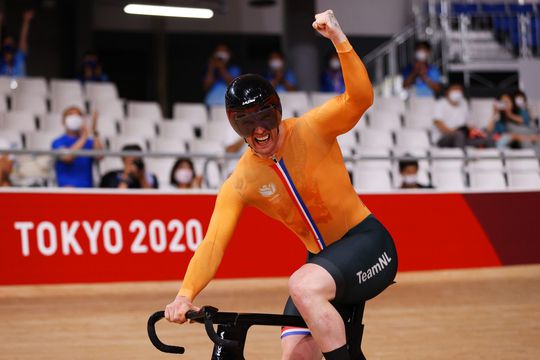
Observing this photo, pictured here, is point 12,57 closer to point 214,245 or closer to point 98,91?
point 98,91

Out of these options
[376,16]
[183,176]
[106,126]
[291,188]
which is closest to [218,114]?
[106,126]

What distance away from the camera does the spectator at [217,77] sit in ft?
39.3

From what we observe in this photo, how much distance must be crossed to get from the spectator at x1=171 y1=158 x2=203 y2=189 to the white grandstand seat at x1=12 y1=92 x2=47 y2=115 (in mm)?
2379

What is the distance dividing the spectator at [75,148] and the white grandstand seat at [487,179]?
4551 mm

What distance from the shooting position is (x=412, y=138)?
37.9 ft

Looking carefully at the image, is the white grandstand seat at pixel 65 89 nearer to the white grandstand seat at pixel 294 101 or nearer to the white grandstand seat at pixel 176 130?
the white grandstand seat at pixel 176 130

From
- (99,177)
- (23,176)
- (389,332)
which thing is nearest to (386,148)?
(99,177)

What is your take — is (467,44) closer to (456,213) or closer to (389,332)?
(456,213)

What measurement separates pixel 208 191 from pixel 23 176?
181 cm

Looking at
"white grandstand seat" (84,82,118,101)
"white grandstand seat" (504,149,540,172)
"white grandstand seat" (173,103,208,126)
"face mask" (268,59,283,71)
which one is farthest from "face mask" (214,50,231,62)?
"white grandstand seat" (504,149,540,172)

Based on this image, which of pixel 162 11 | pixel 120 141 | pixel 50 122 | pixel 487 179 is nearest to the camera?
pixel 162 11

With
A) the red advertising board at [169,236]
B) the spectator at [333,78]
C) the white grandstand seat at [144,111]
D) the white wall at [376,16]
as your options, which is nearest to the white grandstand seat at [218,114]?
the white grandstand seat at [144,111]

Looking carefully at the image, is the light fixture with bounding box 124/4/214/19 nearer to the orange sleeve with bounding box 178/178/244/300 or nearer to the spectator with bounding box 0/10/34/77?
the spectator with bounding box 0/10/34/77

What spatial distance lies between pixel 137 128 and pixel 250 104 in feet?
25.3
